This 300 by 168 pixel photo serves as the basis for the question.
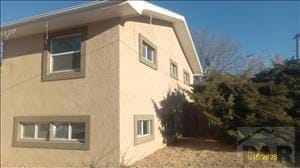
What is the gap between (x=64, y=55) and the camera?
9.36 m

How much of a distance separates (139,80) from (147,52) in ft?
6.00

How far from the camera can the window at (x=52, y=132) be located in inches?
342

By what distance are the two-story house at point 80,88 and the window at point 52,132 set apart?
32 mm

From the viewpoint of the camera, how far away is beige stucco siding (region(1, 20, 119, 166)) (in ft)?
27.3

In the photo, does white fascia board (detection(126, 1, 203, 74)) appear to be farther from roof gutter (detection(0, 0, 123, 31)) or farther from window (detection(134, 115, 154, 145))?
window (detection(134, 115, 154, 145))

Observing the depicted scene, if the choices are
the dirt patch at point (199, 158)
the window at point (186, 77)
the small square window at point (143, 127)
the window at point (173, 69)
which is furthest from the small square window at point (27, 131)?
the window at point (186, 77)

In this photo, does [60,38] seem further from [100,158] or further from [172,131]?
[172,131]

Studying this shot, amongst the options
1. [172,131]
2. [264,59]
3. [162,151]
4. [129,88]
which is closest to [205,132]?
[172,131]

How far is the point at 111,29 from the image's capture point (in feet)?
28.4

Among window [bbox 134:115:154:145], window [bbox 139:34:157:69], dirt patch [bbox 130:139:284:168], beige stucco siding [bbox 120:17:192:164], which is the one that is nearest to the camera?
dirt patch [bbox 130:139:284:168]

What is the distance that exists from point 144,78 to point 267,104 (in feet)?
15.0

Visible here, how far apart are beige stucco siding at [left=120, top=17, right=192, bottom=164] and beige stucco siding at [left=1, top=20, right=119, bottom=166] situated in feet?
1.11

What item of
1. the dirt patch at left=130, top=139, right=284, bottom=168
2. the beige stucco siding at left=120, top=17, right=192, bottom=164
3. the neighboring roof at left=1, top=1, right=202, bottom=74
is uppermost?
the neighboring roof at left=1, top=1, right=202, bottom=74

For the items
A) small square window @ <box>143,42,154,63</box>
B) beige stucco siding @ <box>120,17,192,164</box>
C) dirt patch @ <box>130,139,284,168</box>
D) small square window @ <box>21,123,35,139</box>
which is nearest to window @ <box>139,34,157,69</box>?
small square window @ <box>143,42,154,63</box>
